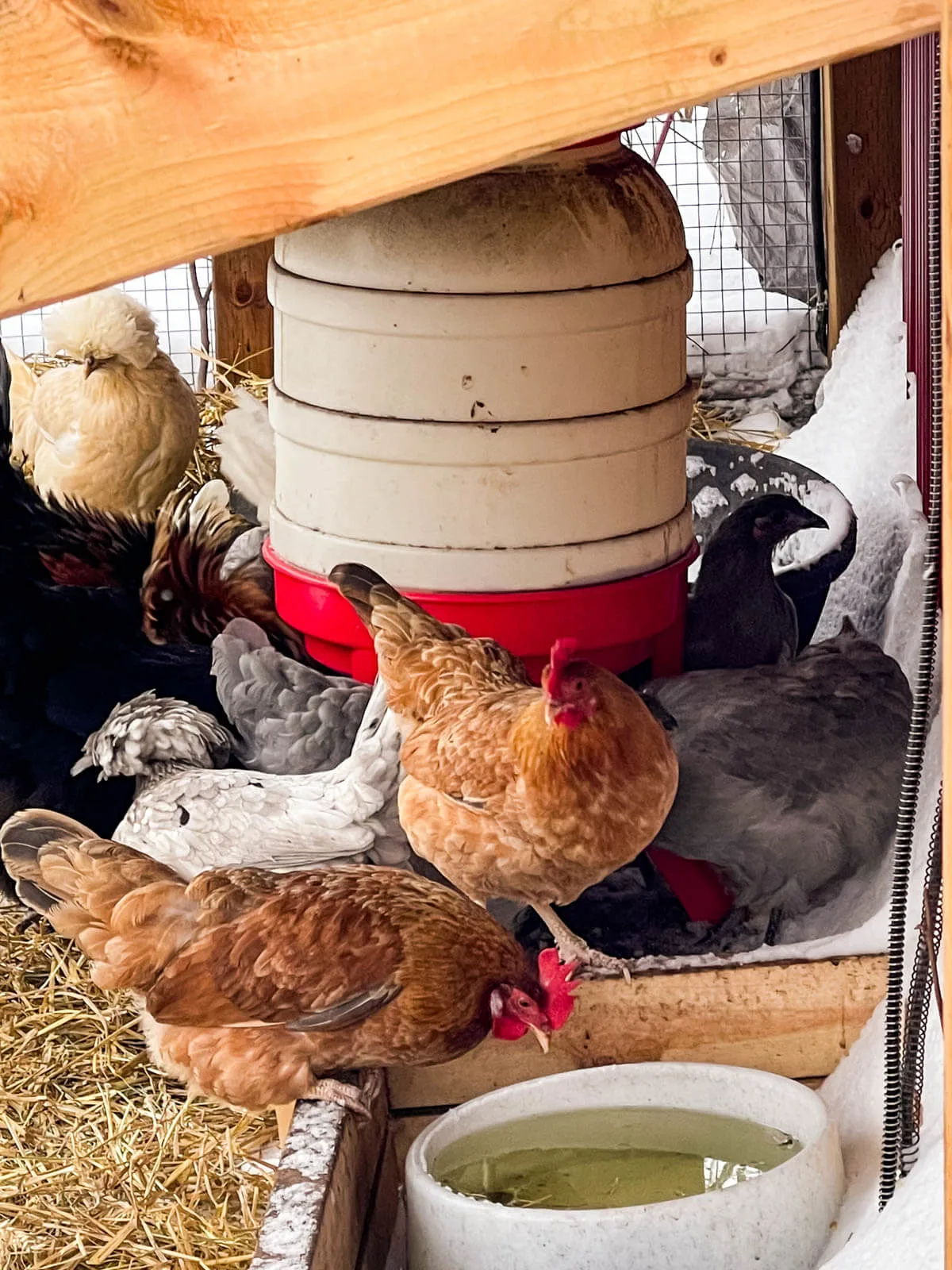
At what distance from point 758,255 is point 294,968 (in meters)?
2.85

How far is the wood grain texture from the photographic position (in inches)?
66.9

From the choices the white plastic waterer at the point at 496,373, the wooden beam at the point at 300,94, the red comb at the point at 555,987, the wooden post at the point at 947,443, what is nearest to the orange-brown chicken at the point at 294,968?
the red comb at the point at 555,987

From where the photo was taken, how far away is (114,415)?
112 inches

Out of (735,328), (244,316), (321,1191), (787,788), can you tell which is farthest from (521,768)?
(735,328)

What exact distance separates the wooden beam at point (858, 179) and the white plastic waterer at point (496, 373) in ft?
4.58

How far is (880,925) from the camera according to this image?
1760 millimetres

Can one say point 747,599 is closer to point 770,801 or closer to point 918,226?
point 770,801

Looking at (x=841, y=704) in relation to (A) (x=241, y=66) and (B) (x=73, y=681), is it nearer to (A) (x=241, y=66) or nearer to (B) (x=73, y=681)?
(B) (x=73, y=681)

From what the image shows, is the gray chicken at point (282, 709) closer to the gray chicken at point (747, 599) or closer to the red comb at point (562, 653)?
the red comb at point (562, 653)

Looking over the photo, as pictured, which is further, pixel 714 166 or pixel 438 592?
pixel 714 166

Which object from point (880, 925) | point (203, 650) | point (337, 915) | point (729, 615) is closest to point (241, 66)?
point (337, 915)

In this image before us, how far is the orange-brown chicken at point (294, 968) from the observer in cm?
151

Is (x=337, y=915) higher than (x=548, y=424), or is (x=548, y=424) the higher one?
(x=548, y=424)

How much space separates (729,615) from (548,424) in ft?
1.71
